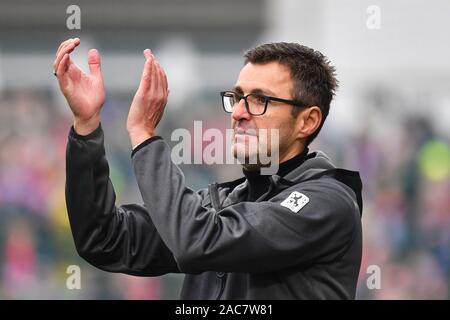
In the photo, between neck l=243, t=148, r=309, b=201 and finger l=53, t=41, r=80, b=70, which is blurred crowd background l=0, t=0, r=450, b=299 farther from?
finger l=53, t=41, r=80, b=70

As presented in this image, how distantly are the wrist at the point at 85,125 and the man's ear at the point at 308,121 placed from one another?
0.62 m

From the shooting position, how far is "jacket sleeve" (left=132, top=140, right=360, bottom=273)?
279 cm

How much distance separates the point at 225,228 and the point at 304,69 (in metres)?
0.60

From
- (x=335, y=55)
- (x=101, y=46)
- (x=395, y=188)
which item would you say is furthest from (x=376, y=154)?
(x=101, y=46)

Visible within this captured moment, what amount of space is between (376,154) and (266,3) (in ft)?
26.2

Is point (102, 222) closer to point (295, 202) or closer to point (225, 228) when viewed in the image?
point (225, 228)

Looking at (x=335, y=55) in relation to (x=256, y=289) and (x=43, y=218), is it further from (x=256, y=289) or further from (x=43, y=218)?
(x=256, y=289)

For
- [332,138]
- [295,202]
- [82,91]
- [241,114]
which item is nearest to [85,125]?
[82,91]

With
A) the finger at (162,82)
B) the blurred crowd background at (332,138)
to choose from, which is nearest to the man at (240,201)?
the finger at (162,82)

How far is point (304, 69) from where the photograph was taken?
3133 mm

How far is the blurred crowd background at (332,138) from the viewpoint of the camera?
7.75 metres

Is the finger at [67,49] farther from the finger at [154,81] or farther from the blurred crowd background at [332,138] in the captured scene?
the blurred crowd background at [332,138]
